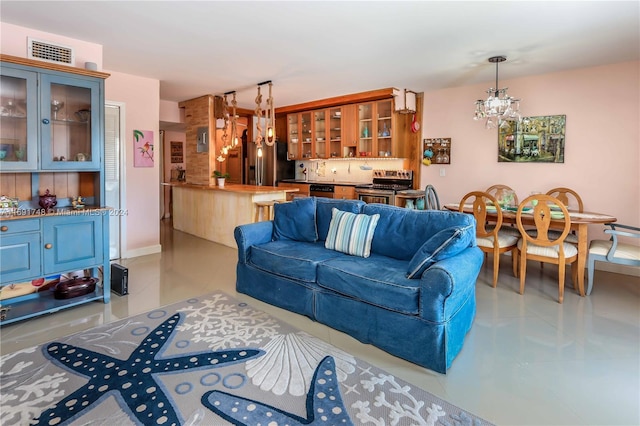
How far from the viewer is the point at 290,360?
8.05ft

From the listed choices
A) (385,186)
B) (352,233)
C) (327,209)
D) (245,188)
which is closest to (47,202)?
(327,209)

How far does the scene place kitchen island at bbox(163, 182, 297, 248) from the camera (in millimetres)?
5586

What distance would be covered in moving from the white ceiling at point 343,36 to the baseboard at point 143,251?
2.49 metres

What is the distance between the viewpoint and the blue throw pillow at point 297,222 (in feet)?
12.6

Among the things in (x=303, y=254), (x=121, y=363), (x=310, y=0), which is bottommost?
(x=121, y=363)

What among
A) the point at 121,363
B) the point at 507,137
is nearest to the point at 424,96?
the point at 507,137

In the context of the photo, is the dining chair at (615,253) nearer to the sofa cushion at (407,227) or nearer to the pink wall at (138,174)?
the sofa cushion at (407,227)

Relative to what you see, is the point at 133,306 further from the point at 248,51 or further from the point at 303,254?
the point at 248,51

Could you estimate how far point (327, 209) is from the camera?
3.85 m

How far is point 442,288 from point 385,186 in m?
4.17

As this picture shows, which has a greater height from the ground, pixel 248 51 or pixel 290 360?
pixel 248 51

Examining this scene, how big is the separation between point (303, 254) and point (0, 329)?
2.50 m

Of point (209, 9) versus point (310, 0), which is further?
point (209, 9)

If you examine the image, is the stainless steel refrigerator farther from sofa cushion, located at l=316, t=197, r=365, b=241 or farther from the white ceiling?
sofa cushion, located at l=316, t=197, r=365, b=241
